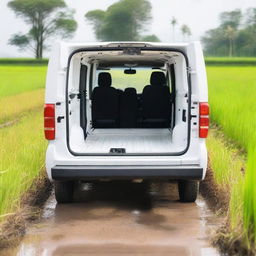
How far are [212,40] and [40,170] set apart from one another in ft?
496

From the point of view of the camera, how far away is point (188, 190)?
24.9 feet

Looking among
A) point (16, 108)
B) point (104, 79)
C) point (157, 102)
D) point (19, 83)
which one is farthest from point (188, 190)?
point (19, 83)

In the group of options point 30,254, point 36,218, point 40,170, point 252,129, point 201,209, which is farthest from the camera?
point 252,129

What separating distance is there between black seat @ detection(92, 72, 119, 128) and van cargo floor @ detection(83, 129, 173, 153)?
0.19 meters

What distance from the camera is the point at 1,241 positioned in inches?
223

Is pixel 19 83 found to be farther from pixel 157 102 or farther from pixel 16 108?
pixel 157 102

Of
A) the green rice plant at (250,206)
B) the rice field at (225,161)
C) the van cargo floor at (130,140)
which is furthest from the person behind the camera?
the van cargo floor at (130,140)

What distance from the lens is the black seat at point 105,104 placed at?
388 inches

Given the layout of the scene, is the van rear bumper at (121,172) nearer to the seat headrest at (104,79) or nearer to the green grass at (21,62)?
the seat headrest at (104,79)

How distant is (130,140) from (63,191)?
188 cm

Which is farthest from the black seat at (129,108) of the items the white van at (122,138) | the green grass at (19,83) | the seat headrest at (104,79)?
the green grass at (19,83)

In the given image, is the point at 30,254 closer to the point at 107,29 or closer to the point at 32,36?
the point at 32,36

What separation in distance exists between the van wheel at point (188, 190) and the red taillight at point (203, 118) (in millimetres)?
686

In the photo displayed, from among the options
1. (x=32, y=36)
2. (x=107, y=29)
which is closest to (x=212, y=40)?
(x=107, y=29)
